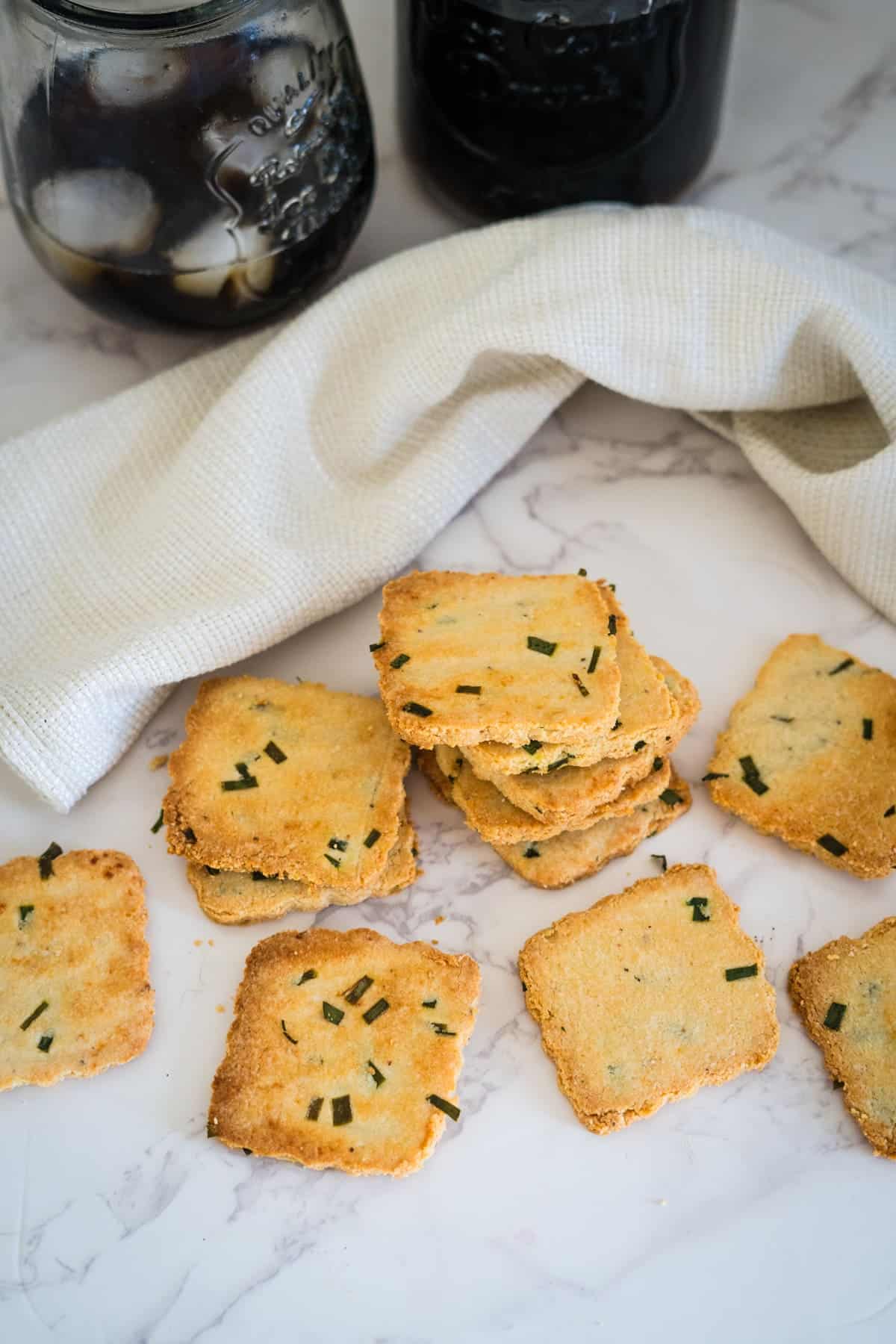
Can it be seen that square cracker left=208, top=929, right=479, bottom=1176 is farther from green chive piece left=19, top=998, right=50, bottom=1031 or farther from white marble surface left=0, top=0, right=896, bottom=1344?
green chive piece left=19, top=998, right=50, bottom=1031

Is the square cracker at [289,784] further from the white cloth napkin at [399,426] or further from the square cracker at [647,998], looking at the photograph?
the square cracker at [647,998]

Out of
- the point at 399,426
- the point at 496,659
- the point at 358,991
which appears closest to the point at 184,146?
the point at 399,426

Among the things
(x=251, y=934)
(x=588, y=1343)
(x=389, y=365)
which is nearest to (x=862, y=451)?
(x=389, y=365)

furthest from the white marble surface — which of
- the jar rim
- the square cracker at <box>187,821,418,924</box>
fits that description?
the jar rim

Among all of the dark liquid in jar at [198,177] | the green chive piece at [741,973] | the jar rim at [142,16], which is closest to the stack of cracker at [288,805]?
the green chive piece at [741,973]

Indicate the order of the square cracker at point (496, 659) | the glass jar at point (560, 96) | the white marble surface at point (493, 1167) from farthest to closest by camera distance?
the glass jar at point (560, 96) < the square cracker at point (496, 659) < the white marble surface at point (493, 1167)

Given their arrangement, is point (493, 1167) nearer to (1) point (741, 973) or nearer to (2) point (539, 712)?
(1) point (741, 973)
